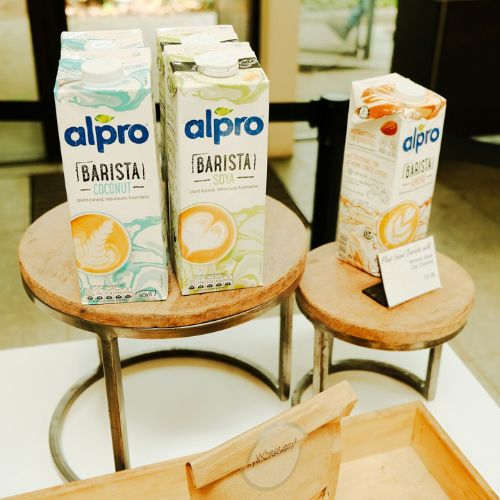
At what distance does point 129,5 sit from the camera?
393 centimetres

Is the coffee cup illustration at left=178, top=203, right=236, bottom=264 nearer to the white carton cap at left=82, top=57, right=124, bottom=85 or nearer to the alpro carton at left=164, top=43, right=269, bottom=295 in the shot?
the alpro carton at left=164, top=43, right=269, bottom=295

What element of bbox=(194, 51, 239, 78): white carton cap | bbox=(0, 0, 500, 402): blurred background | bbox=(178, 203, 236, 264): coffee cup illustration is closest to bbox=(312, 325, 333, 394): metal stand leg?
bbox=(178, 203, 236, 264): coffee cup illustration

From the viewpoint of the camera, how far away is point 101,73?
98cm

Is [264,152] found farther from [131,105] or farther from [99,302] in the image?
[99,302]

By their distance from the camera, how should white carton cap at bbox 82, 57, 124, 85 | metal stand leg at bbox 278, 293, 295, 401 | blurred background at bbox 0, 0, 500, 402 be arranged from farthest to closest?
blurred background at bbox 0, 0, 500, 402 → metal stand leg at bbox 278, 293, 295, 401 → white carton cap at bbox 82, 57, 124, 85

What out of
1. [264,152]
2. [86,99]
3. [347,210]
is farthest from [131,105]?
[347,210]

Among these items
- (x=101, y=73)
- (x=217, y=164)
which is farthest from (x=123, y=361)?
(x=101, y=73)

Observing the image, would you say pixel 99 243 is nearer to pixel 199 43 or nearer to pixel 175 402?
pixel 199 43

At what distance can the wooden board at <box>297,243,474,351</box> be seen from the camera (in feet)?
4.40

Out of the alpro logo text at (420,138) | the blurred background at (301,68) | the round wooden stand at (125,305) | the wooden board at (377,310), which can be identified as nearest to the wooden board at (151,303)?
the round wooden stand at (125,305)

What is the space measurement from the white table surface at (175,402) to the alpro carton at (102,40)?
2.95 ft

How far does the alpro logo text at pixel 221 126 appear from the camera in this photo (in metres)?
1.03

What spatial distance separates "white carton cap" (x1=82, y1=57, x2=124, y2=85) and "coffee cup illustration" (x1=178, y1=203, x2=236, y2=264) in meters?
0.25

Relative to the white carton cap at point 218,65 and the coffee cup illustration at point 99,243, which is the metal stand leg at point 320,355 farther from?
the white carton cap at point 218,65
